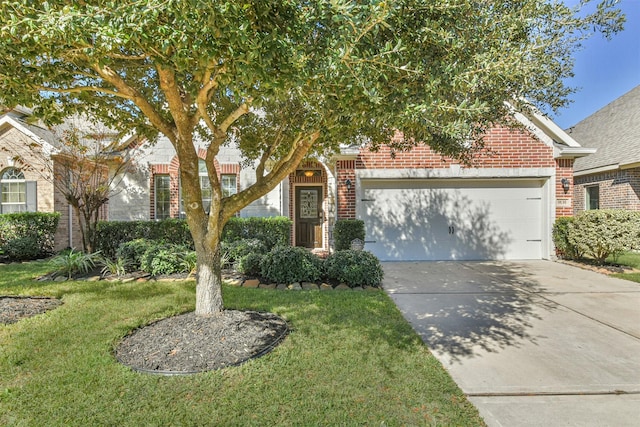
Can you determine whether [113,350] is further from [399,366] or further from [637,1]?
[637,1]

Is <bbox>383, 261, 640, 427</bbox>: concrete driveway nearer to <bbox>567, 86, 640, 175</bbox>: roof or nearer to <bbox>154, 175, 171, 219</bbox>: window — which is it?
<bbox>567, 86, 640, 175</bbox>: roof

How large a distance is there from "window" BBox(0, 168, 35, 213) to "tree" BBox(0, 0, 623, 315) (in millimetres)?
8657

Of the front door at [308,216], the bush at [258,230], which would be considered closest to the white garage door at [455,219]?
the front door at [308,216]

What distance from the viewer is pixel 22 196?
10055 mm

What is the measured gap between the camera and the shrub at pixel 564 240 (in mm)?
8297

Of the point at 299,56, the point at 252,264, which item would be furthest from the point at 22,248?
the point at 299,56

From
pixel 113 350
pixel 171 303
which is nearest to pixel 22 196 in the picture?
pixel 171 303

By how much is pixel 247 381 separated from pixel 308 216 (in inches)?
326

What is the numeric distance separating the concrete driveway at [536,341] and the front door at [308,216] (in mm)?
4470

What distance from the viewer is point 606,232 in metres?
7.29

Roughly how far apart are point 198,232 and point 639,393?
449cm

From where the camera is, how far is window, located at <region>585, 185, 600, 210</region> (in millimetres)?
11930

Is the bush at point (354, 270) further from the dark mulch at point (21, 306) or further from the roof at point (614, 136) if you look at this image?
the roof at point (614, 136)

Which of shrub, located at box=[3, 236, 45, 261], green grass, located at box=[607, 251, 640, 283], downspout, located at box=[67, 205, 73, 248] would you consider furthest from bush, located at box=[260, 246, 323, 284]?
downspout, located at box=[67, 205, 73, 248]
